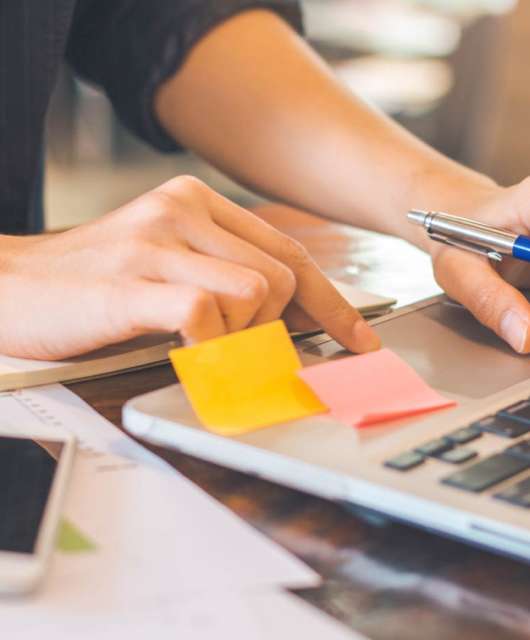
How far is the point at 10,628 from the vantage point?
0.32 meters

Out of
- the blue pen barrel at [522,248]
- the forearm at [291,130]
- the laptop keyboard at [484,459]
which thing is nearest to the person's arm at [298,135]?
the forearm at [291,130]

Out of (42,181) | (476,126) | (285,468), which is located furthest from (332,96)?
(476,126)

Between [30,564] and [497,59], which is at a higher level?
[30,564]

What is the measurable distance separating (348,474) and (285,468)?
0.03 metres

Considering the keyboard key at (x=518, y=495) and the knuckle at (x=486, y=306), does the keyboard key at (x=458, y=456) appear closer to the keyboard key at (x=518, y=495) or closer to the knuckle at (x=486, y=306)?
the keyboard key at (x=518, y=495)

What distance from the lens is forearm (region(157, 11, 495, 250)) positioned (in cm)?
83

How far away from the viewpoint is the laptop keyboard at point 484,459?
1.22ft

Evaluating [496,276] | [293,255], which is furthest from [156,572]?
[496,276]

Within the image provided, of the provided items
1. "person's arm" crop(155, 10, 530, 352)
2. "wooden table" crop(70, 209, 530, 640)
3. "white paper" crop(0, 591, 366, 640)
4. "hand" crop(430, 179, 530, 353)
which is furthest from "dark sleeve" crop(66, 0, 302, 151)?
"white paper" crop(0, 591, 366, 640)

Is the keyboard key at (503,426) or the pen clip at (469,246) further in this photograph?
→ the pen clip at (469,246)

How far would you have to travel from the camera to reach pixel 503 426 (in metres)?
0.43

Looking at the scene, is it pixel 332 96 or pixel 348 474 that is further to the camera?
pixel 332 96

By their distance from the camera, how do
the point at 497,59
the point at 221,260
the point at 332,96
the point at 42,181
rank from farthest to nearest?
the point at 497,59, the point at 42,181, the point at 332,96, the point at 221,260

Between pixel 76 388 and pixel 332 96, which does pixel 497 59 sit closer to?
pixel 332 96
